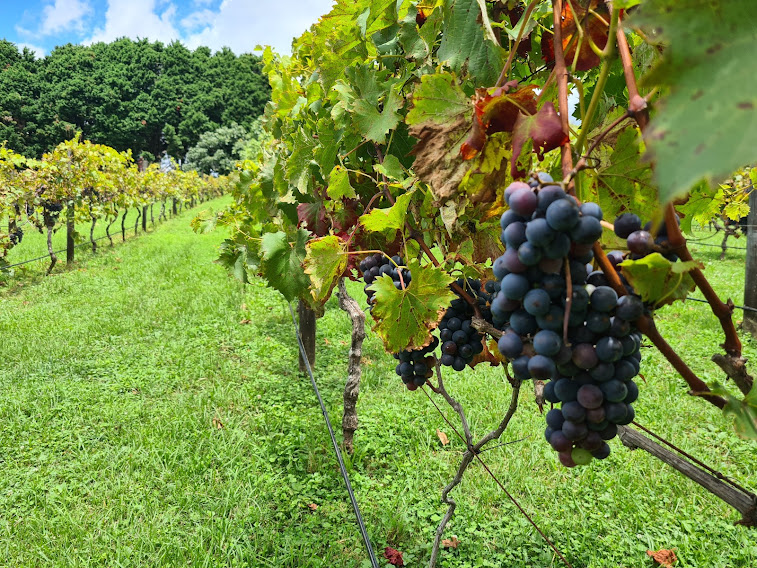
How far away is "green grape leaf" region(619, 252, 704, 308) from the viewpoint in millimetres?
549

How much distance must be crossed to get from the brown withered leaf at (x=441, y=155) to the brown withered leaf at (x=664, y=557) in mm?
2918

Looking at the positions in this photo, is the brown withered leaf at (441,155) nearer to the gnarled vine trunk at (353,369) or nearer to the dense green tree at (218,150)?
the gnarled vine trunk at (353,369)

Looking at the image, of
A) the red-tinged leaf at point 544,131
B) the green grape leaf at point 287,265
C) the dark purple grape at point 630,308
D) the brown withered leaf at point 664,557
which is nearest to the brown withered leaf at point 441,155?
the red-tinged leaf at point 544,131

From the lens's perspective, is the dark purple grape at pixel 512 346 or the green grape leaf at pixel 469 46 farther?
the green grape leaf at pixel 469 46

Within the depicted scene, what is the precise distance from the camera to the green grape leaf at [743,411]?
61cm

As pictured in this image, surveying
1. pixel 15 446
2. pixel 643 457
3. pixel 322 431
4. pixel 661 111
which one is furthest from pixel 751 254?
A: pixel 15 446

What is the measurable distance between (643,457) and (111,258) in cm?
1152

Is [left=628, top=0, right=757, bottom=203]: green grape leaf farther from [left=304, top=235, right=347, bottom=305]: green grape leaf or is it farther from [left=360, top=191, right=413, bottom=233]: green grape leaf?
[left=304, top=235, right=347, bottom=305]: green grape leaf

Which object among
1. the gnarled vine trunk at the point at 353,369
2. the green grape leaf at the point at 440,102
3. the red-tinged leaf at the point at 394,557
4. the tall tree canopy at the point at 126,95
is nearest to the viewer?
the green grape leaf at the point at 440,102

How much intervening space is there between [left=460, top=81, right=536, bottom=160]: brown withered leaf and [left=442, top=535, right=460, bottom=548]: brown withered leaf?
2.69m

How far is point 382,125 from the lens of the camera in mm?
1371

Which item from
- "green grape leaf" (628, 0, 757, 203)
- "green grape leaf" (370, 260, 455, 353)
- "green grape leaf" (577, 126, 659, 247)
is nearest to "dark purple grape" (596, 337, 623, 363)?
"green grape leaf" (577, 126, 659, 247)

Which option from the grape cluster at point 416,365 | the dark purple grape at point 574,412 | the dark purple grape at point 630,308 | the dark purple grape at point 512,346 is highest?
the dark purple grape at point 630,308

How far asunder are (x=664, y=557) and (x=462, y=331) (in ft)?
8.25
